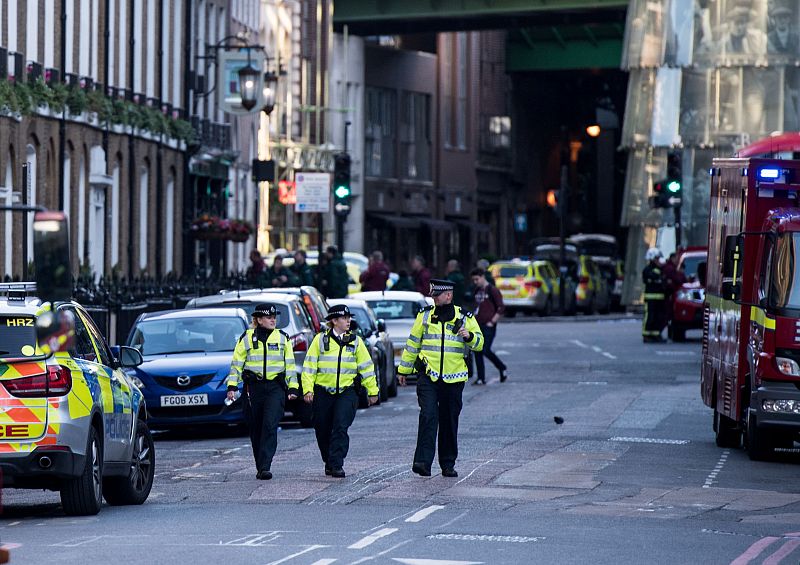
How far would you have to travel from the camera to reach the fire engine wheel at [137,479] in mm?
16609

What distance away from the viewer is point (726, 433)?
2258 centimetres

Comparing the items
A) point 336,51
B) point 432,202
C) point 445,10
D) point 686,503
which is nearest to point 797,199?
point 686,503

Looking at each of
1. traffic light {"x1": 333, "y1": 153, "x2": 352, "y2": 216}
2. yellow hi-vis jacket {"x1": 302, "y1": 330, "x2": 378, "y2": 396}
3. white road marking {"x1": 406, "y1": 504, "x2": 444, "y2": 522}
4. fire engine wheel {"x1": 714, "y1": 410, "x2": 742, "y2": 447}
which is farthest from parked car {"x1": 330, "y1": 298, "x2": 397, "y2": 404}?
white road marking {"x1": 406, "y1": 504, "x2": 444, "y2": 522}

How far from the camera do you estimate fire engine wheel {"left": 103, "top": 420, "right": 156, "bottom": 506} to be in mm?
Result: 16609

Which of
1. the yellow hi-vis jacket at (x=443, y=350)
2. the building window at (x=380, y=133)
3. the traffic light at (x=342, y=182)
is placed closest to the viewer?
the yellow hi-vis jacket at (x=443, y=350)

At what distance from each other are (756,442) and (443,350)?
3.56 meters

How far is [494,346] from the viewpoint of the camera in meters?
44.0

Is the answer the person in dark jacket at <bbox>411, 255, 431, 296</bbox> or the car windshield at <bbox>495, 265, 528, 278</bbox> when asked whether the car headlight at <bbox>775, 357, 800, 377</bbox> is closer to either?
the person in dark jacket at <bbox>411, 255, 431, 296</bbox>

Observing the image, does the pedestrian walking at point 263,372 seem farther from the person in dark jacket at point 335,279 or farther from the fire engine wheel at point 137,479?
the person in dark jacket at point 335,279

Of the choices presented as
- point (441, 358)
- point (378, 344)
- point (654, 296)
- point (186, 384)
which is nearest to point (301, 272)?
point (654, 296)

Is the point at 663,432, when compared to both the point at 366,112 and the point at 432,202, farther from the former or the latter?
the point at 432,202

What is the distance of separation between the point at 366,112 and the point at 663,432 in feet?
188

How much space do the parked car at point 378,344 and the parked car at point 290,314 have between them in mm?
2279

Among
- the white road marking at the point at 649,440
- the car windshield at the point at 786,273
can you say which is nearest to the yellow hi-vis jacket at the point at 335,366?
the car windshield at the point at 786,273
